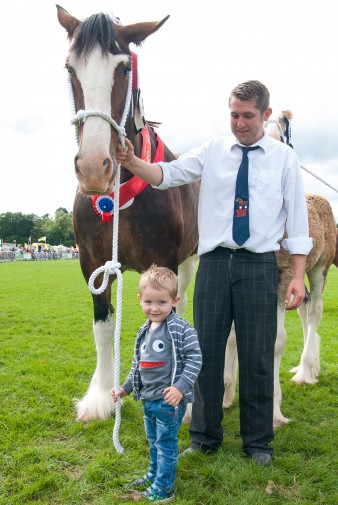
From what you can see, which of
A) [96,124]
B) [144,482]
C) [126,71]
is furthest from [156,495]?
[126,71]

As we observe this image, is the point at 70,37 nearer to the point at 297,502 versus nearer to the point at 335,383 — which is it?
the point at 297,502

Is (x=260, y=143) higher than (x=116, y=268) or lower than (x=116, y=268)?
higher

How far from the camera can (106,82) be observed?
107 inches

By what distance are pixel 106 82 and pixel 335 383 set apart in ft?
13.6

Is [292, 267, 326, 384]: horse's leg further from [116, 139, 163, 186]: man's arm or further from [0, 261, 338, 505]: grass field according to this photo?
[116, 139, 163, 186]: man's arm

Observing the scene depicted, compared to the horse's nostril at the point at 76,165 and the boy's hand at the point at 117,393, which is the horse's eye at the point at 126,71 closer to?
the horse's nostril at the point at 76,165

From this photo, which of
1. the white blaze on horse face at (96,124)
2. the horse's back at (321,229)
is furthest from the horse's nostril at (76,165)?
the horse's back at (321,229)

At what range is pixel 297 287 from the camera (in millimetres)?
3010

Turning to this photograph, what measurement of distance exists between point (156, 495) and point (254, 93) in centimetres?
259

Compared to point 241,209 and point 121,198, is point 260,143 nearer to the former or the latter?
point 241,209

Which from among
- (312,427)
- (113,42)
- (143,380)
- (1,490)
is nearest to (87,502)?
(1,490)

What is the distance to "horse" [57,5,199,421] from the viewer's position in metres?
2.58

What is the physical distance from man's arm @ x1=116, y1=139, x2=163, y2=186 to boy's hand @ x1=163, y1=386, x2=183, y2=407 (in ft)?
4.44

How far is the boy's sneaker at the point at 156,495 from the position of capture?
2.61 meters
